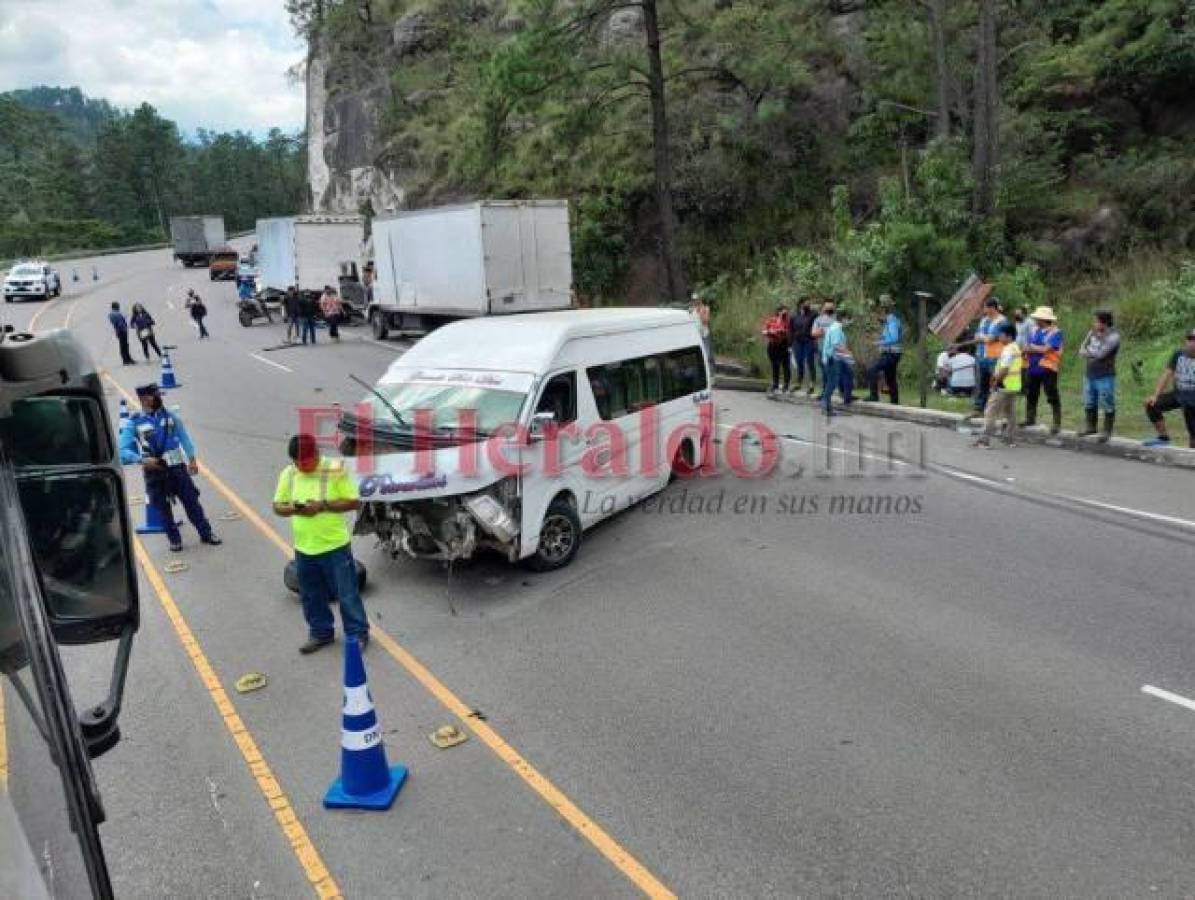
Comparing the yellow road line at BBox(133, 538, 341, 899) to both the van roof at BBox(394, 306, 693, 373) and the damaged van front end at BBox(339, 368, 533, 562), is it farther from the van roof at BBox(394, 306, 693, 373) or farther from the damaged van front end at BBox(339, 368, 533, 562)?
the van roof at BBox(394, 306, 693, 373)

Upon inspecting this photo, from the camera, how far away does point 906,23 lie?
2509cm

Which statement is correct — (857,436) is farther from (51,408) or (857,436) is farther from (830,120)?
(830,120)

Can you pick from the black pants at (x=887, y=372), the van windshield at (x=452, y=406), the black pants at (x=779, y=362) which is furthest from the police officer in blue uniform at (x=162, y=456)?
the black pants at (x=779, y=362)

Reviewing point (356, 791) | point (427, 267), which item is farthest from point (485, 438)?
point (427, 267)

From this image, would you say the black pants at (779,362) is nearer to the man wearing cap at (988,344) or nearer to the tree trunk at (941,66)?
the man wearing cap at (988,344)

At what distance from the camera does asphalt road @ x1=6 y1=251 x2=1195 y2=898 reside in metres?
4.41

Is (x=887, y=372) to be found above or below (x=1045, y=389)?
above

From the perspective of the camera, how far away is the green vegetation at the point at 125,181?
285 ft

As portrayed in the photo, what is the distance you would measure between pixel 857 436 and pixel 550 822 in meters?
10.1

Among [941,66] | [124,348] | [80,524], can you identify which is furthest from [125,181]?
[80,524]

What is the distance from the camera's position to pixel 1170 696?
5.64 m

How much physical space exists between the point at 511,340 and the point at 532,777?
15.2 feet

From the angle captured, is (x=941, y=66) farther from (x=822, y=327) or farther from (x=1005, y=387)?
(x=1005, y=387)

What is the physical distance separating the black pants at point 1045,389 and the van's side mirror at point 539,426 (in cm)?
786
